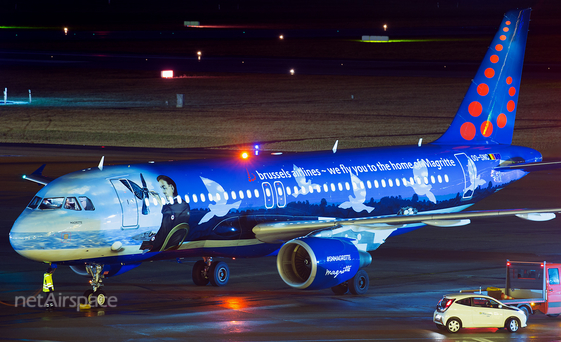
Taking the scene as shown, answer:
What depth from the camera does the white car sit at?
23734 millimetres

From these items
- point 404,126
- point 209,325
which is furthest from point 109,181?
point 404,126

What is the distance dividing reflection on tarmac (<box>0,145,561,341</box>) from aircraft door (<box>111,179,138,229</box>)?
2520 mm

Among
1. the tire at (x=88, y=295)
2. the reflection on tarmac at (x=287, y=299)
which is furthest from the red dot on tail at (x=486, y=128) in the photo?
the tire at (x=88, y=295)

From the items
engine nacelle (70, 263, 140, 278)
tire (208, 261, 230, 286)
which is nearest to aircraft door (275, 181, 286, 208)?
tire (208, 261, 230, 286)

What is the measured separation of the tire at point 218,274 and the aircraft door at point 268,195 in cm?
262

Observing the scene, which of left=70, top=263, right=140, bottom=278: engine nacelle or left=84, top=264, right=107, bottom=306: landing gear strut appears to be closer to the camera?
left=84, top=264, right=107, bottom=306: landing gear strut

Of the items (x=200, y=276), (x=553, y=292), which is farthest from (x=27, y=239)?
(x=553, y=292)

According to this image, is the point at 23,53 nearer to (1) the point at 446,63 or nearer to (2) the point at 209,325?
(1) the point at 446,63

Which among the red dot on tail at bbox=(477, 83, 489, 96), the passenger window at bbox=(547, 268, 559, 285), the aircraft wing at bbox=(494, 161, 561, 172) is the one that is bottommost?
the passenger window at bbox=(547, 268, 559, 285)

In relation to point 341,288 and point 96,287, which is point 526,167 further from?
point 96,287

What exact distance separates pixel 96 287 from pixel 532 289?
1290 centimetres

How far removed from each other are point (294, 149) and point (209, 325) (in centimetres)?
4552

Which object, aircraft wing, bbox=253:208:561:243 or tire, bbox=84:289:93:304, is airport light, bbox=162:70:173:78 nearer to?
aircraft wing, bbox=253:208:561:243

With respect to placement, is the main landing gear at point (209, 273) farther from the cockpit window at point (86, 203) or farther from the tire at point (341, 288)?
the cockpit window at point (86, 203)
